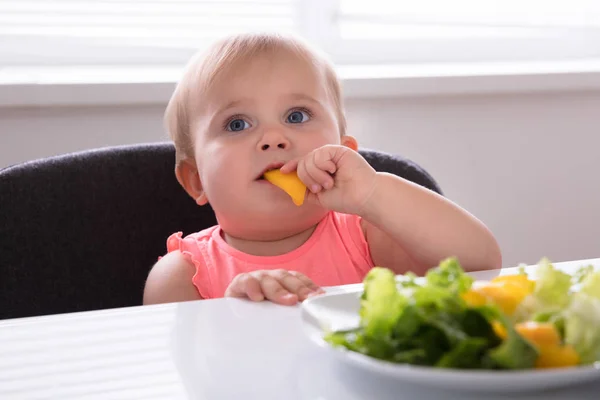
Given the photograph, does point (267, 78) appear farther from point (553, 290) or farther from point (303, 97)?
point (553, 290)

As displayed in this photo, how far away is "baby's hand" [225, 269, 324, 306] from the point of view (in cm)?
75

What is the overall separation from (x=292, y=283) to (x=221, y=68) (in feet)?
1.51

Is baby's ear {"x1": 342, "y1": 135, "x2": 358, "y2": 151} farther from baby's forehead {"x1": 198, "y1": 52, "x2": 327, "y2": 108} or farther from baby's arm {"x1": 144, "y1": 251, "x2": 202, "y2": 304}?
baby's arm {"x1": 144, "y1": 251, "x2": 202, "y2": 304}

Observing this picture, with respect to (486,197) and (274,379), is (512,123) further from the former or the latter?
(274,379)

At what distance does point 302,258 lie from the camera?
1.14 meters

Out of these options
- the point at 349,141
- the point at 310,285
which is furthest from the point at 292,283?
Result: the point at 349,141

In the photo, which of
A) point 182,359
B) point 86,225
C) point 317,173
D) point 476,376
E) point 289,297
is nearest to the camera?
point 476,376

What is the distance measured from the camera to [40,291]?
3.60 feet

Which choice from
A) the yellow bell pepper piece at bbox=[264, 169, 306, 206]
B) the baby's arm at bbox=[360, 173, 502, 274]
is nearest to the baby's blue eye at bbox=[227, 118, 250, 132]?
the yellow bell pepper piece at bbox=[264, 169, 306, 206]

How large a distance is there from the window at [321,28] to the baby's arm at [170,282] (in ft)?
2.26

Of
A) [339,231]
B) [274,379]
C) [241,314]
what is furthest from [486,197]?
[274,379]

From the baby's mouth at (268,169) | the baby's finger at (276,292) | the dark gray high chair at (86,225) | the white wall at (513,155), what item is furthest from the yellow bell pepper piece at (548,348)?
the white wall at (513,155)

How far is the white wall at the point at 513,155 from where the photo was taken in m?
2.05

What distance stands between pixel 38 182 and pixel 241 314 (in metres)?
0.52
